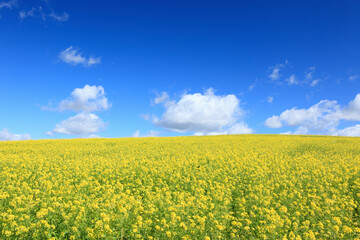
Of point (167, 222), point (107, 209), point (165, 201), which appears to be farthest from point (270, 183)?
point (107, 209)

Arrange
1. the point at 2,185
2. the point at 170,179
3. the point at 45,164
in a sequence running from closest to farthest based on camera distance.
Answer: the point at 2,185 → the point at 170,179 → the point at 45,164

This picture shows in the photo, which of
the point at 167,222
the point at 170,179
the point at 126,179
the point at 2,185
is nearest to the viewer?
the point at 167,222

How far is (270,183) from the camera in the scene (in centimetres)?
1077

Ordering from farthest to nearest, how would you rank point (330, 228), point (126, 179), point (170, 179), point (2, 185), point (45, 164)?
point (45, 164)
point (126, 179)
point (170, 179)
point (2, 185)
point (330, 228)

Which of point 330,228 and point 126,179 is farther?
point 126,179

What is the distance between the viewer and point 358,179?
1170 centimetres

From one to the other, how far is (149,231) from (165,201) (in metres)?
1.74

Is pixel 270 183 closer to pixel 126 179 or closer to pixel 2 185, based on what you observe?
pixel 126 179

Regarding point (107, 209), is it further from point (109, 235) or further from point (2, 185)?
point (2, 185)

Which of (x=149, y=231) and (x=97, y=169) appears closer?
(x=149, y=231)

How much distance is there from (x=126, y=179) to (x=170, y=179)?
7.65 ft

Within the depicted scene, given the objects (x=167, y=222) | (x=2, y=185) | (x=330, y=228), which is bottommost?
(x=330, y=228)

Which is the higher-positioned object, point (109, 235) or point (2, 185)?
point (2, 185)

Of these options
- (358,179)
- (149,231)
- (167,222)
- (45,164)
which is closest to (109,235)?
(149,231)
